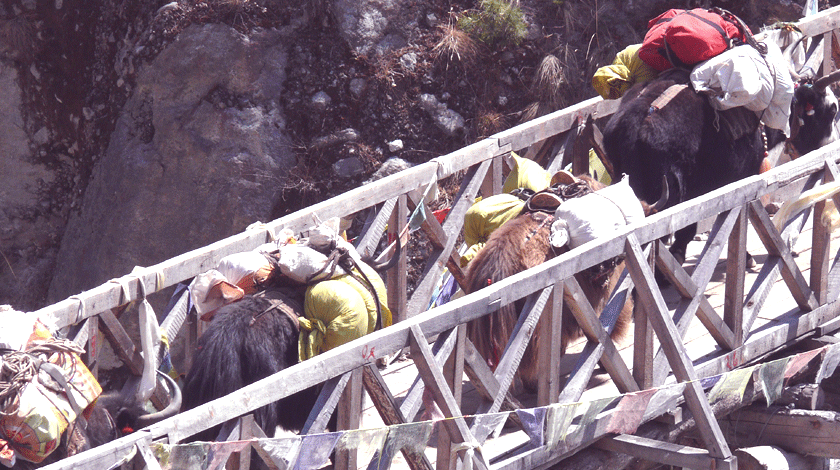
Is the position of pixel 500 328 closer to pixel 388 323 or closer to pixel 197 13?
pixel 388 323

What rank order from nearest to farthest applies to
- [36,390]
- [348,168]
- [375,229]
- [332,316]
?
[36,390] → [332,316] → [375,229] → [348,168]

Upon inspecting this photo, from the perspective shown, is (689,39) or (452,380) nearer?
(452,380)

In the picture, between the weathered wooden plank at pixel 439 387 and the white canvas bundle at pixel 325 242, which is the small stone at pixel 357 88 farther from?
the weathered wooden plank at pixel 439 387

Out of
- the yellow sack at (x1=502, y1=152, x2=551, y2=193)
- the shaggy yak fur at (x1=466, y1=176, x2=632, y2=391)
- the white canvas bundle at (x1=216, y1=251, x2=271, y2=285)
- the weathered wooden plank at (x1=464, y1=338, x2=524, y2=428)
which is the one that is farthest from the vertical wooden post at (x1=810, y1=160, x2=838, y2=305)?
the white canvas bundle at (x1=216, y1=251, x2=271, y2=285)

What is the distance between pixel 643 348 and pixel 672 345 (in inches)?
4.9

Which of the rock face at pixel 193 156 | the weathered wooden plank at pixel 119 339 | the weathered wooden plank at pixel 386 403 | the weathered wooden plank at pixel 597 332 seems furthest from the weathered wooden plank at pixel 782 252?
the rock face at pixel 193 156

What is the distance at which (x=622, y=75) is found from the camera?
4.93 metres

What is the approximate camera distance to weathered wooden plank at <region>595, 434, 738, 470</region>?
3.27 m

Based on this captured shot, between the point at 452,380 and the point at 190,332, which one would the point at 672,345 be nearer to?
the point at 452,380

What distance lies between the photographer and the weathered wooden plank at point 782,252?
3686 mm

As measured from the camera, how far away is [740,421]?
4078 millimetres

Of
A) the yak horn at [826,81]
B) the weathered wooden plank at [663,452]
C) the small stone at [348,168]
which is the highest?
the small stone at [348,168]

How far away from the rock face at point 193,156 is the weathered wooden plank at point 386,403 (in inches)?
180

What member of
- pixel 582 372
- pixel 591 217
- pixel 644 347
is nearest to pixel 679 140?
pixel 591 217
